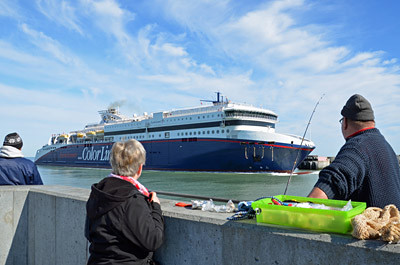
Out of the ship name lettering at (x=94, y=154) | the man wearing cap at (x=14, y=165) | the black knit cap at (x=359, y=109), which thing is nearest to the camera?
the black knit cap at (x=359, y=109)

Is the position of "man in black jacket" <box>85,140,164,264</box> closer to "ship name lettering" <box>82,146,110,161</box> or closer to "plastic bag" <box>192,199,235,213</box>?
"plastic bag" <box>192,199,235,213</box>

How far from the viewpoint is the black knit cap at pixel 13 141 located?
346 cm

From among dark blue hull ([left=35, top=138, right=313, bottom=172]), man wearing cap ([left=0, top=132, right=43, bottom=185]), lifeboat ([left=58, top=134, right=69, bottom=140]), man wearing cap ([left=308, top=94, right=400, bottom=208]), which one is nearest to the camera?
man wearing cap ([left=308, top=94, right=400, bottom=208])

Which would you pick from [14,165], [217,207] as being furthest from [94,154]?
[217,207]

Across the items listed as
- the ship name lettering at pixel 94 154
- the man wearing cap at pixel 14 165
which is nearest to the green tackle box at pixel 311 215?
the man wearing cap at pixel 14 165

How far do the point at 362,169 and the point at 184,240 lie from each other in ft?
3.34

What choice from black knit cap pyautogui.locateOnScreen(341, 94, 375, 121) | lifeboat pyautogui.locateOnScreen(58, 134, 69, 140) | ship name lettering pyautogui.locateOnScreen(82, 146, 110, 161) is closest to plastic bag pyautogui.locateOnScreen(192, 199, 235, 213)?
black knit cap pyautogui.locateOnScreen(341, 94, 375, 121)

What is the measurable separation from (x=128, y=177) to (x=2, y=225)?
225 cm

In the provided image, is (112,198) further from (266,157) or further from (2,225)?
(266,157)

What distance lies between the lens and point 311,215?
137 cm

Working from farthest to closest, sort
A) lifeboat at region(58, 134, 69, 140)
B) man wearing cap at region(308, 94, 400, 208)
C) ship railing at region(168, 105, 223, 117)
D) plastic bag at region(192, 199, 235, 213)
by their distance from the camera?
lifeboat at region(58, 134, 69, 140), ship railing at region(168, 105, 223, 117), plastic bag at region(192, 199, 235, 213), man wearing cap at region(308, 94, 400, 208)

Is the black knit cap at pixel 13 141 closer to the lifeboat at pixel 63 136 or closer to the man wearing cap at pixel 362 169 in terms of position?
the man wearing cap at pixel 362 169

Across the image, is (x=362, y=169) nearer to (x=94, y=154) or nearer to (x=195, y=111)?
(x=195, y=111)

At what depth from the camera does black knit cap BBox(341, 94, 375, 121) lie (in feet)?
5.42
